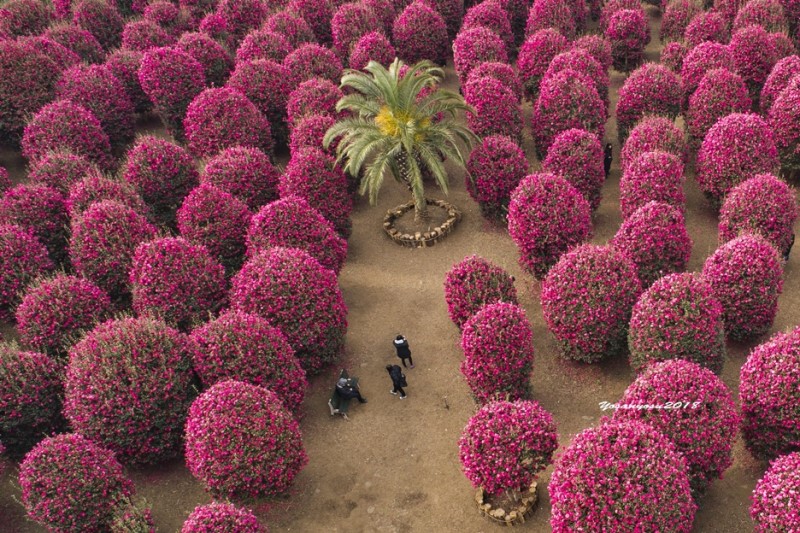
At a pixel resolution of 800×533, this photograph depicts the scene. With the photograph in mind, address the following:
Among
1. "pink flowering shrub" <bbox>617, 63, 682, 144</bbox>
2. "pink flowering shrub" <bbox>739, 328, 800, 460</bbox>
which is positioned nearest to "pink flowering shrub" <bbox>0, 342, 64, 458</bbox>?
"pink flowering shrub" <bbox>739, 328, 800, 460</bbox>

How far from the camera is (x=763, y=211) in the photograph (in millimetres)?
20344

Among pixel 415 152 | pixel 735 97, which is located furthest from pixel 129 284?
pixel 735 97

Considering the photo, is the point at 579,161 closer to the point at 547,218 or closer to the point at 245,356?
the point at 547,218

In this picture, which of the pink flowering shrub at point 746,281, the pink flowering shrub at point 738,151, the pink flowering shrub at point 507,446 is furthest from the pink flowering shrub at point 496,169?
the pink flowering shrub at point 507,446

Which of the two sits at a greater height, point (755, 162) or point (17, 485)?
point (755, 162)

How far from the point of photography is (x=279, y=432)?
624 inches

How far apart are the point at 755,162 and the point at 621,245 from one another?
6283 mm

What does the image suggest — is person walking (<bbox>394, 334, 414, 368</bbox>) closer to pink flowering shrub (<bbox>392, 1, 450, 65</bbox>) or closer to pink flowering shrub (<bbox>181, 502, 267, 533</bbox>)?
pink flowering shrub (<bbox>181, 502, 267, 533</bbox>)

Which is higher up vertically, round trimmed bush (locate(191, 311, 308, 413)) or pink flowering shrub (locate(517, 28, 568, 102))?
pink flowering shrub (locate(517, 28, 568, 102))

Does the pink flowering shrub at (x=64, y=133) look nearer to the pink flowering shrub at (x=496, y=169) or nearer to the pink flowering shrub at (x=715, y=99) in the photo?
the pink flowering shrub at (x=496, y=169)

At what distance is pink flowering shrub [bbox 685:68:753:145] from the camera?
82.6 ft

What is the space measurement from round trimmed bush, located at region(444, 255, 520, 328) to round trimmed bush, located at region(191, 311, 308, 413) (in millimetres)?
4875

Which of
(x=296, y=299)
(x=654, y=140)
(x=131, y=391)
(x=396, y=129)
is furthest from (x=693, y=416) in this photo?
(x=396, y=129)

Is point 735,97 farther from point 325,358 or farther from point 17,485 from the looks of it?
point 17,485
